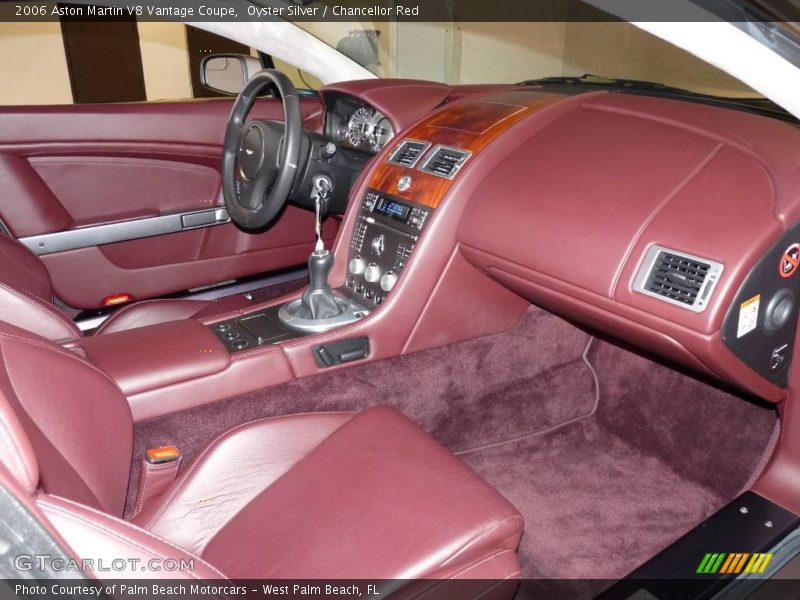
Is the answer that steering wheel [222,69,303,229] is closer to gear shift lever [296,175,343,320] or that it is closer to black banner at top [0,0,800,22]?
gear shift lever [296,175,343,320]

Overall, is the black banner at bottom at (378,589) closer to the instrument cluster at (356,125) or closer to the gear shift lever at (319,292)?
the gear shift lever at (319,292)

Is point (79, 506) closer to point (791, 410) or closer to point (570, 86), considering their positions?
point (791, 410)

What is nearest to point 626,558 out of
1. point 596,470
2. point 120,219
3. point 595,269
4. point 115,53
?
point 596,470

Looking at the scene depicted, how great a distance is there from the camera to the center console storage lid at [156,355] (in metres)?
1.57

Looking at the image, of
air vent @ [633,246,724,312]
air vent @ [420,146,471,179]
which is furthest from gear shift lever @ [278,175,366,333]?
air vent @ [633,246,724,312]

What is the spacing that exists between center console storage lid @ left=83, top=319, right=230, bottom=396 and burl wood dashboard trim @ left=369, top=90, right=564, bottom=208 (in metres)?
0.63

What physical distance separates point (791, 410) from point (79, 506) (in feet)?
4.59

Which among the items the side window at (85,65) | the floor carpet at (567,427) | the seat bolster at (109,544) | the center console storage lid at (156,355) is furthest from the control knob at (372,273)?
the side window at (85,65)

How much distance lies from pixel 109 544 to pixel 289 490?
26.6 inches

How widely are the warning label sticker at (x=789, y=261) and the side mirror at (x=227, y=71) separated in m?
2.12

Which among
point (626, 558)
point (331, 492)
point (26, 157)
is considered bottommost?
point (626, 558)

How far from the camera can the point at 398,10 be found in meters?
4.30

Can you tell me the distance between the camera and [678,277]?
4.45ft

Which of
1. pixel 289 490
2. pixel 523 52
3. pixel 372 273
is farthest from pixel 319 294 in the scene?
pixel 523 52
